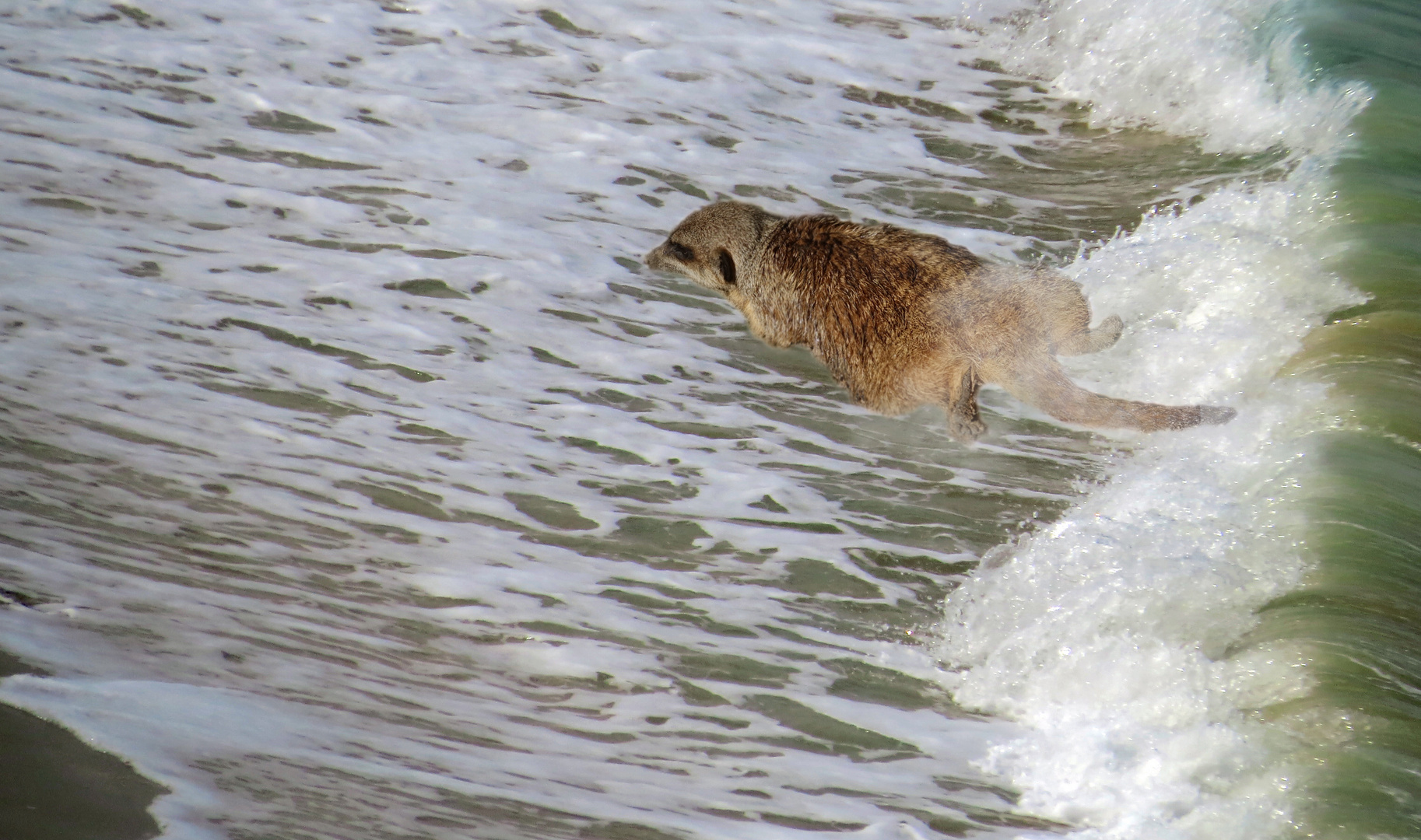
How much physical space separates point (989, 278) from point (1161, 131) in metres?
4.19

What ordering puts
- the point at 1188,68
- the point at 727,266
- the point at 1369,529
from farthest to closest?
the point at 1188,68, the point at 727,266, the point at 1369,529

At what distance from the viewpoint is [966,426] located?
213 inches

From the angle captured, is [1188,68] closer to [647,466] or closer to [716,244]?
[716,244]

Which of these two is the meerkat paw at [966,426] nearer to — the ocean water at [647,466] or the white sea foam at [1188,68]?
the ocean water at [647,466]

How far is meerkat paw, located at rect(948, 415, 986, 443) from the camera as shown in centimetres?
541

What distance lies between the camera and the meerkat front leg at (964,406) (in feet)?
17.5

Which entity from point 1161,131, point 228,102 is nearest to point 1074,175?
point 1161,131

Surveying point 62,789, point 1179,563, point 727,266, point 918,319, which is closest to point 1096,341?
point 918,319

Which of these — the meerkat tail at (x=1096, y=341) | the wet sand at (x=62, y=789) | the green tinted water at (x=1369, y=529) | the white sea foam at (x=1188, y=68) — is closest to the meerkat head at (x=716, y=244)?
the meerkat tail at (x=1096, y=341)

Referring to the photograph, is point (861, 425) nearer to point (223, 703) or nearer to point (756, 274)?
point (756, 274)

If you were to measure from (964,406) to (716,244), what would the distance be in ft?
5.63

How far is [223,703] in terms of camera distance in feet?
11.6

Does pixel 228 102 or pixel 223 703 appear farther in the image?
pixel 228 102

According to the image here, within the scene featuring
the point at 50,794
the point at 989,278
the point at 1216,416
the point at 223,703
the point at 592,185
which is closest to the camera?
the point at 50,794
